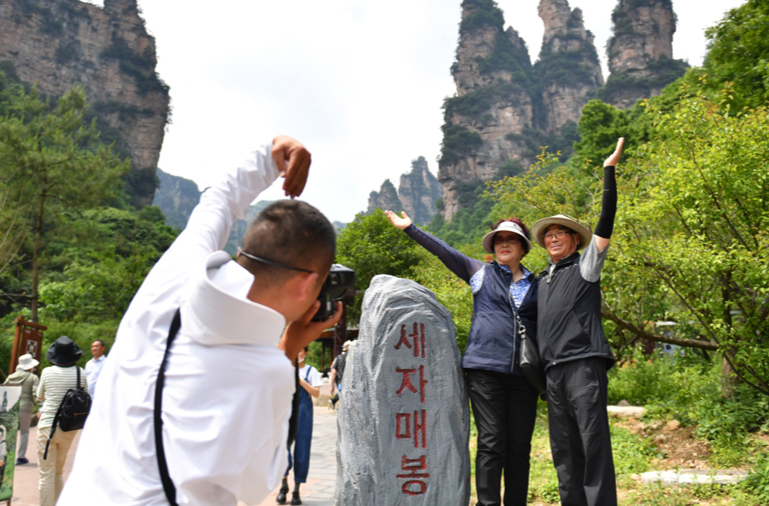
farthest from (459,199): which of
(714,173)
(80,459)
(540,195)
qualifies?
(80,459)

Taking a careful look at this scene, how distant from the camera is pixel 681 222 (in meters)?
5.41

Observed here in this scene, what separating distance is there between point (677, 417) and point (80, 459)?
655 cm

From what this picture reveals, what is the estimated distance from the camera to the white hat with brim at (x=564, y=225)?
11.0 feet

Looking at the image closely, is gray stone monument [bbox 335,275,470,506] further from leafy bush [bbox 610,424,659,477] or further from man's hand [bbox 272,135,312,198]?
man's hand [bbox 272,135,312,198]

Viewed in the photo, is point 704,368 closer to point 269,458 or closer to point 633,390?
point 633,390

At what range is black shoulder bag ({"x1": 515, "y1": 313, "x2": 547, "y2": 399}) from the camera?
3.19m

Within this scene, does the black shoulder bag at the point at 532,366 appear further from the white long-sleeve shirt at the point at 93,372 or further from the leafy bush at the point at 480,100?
the leafy bush at the point at 480,100

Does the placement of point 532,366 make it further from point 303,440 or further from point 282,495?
point 282,495

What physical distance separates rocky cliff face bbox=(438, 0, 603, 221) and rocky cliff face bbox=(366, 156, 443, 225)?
3454 cm

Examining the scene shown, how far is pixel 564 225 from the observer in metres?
3.43

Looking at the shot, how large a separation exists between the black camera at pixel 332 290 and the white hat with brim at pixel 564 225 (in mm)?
2337

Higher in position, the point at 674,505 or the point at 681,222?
the point at 681,222

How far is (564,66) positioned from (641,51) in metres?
15.4

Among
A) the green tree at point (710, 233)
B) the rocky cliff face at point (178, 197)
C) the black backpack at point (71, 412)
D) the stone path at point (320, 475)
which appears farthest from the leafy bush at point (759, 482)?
the rocky cliff face at point (178, 197)
